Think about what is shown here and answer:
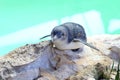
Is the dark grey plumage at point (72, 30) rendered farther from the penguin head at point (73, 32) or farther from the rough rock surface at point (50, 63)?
the rough rock surface at point (50, 63)

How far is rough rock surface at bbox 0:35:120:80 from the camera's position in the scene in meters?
3.12

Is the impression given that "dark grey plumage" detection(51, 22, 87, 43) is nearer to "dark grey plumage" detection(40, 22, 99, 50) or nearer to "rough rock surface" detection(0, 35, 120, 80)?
"dark grey plumage" detection(40, 22, 99, 50)

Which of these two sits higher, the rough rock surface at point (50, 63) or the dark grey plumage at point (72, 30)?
the dark grey plumage at point (72, 30)

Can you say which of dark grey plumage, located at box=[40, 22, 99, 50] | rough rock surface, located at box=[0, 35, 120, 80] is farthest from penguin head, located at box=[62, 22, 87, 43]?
rough rock surface, located at box=[0, 35, 120, 80]

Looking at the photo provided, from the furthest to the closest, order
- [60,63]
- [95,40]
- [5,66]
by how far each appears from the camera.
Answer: [95,40]
[60,63]
[5,66]

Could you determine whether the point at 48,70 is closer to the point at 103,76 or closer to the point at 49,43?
the point at 49,43

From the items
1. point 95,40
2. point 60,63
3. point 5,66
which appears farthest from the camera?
point 95,40

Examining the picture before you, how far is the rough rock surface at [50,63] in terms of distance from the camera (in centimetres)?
312

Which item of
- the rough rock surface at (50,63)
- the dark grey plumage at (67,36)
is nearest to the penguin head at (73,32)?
the dark grey plumage at (67,36)

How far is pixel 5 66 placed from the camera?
122 inches

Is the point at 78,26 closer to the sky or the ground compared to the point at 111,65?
closer to the sky

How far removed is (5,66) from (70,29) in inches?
24.5

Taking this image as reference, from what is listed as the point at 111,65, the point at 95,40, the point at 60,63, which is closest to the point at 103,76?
the point at 111,65

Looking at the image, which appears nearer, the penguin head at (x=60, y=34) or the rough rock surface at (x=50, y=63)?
the rough rock surface at (x=50, y=63)
